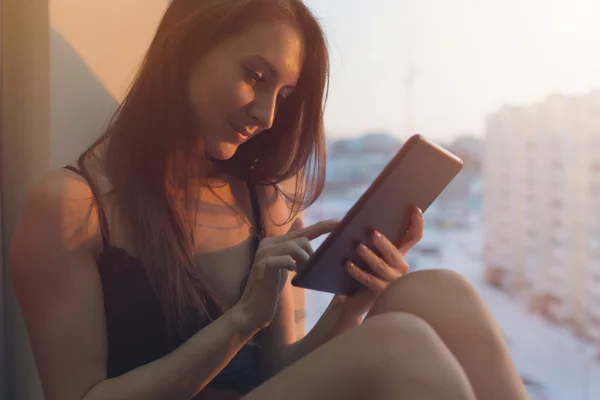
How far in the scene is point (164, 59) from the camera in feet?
2.04

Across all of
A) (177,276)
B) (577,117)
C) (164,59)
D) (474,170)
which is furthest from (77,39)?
(577,117)

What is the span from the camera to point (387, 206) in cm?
61

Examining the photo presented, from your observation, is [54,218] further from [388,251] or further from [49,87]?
[388,251]

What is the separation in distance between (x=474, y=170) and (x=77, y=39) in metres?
0.66

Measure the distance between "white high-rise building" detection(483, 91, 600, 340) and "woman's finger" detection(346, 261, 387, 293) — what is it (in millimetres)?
328

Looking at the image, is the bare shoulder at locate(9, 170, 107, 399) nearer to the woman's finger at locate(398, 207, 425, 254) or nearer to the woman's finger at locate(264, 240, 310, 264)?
the woman's finger at locate(264, 240, 310, 264)

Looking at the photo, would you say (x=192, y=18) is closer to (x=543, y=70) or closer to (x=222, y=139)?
(x=222, y=139)

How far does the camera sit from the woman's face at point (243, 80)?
0.61 meters

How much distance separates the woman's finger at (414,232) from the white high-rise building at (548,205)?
0.31 m

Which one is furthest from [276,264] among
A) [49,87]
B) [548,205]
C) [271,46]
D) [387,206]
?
[548,205]

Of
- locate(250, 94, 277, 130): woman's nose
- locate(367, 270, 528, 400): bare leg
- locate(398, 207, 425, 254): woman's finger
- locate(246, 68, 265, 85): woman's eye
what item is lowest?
locate(367, 270, 528, 400): bare leg

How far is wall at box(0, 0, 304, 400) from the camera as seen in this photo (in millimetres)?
718

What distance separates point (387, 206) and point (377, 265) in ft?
0.28

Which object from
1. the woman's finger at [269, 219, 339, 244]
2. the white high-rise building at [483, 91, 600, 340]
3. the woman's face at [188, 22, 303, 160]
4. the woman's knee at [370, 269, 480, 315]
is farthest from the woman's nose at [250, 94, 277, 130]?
the white high-rise building at [483, 91, 600, 340]
